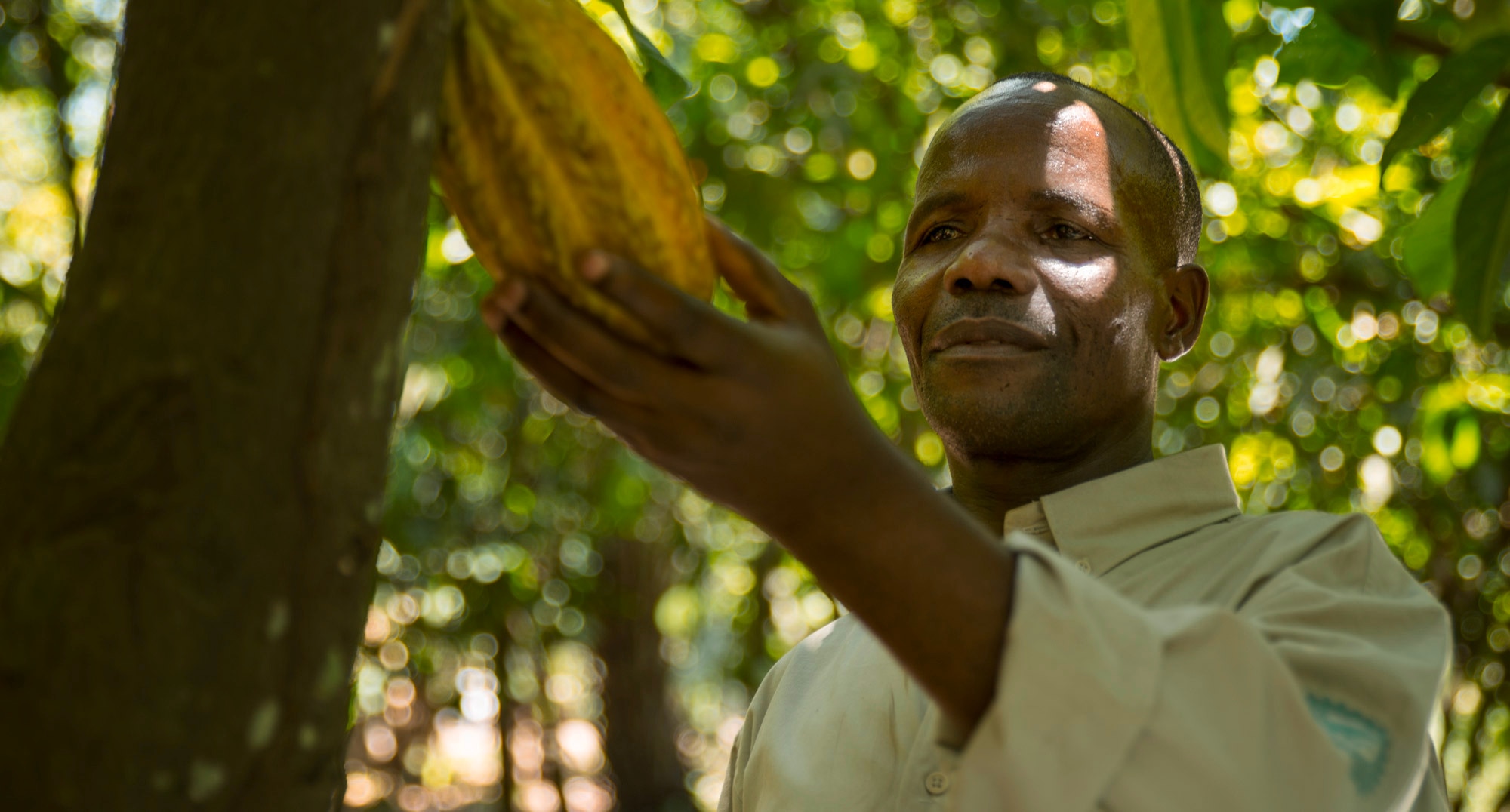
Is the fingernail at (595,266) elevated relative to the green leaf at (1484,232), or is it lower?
elevated

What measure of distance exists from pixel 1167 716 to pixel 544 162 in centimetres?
51

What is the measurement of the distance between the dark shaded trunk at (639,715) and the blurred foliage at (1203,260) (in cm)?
130

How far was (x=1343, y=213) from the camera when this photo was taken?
4016 millimetres

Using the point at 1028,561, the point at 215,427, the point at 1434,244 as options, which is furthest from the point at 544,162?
the point at 1434,244

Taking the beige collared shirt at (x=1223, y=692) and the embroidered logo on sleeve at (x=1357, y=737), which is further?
the embroidered logo on sleeve at (x=1357, y=737)

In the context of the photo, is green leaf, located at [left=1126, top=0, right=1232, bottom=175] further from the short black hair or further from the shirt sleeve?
the shirt sleeve

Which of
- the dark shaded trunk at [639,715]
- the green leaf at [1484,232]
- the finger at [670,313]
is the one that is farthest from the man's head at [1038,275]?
the dark shaded trunk at [639,715]

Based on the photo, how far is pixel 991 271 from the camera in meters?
1.52

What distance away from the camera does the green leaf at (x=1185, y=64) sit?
1.60m

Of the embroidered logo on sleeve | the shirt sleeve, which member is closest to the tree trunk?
the shirt sleeve

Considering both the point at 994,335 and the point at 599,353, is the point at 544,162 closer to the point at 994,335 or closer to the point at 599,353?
the point at 599,353

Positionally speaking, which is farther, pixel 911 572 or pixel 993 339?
pixel 993 339

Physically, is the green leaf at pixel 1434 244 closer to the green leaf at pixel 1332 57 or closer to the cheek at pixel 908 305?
the green leaf at pixel 1332 57

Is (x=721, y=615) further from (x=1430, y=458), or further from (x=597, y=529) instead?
(x=1430, y=458)
